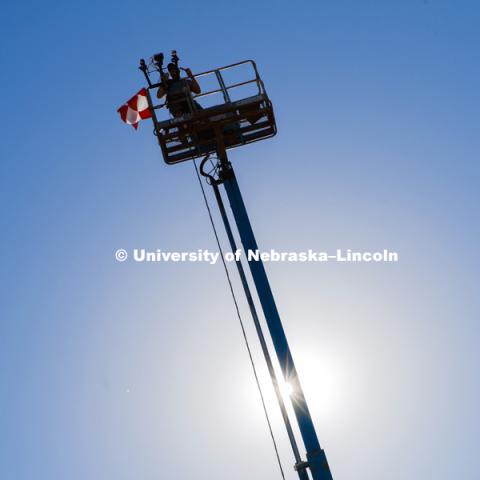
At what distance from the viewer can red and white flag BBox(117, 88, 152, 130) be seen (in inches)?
495

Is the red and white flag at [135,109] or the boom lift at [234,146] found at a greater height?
the red and white flag at [135,109]

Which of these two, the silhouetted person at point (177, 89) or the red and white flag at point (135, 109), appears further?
the red and white flag at point (135, 109)

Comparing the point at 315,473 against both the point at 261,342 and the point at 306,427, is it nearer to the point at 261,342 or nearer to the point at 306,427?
the point at 306,427

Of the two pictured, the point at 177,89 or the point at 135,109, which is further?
the point at 135,109

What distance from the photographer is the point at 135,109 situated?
1260 centimetres

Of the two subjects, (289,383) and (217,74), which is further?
(217,74)

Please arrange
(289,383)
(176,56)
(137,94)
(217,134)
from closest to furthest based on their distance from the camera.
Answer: (289,383) → (217,134) → (176,56) → (137,94)

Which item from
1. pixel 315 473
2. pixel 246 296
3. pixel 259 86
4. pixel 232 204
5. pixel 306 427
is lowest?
pixel 315 473

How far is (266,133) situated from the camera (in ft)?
36.9

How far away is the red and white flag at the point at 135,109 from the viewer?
12578mm

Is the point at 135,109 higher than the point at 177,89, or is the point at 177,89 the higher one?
the point at 135,109

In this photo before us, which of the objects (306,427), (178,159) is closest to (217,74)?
(178,159)

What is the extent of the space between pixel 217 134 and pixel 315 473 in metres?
6.31

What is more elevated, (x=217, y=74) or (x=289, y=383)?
(x=217, y=74)
